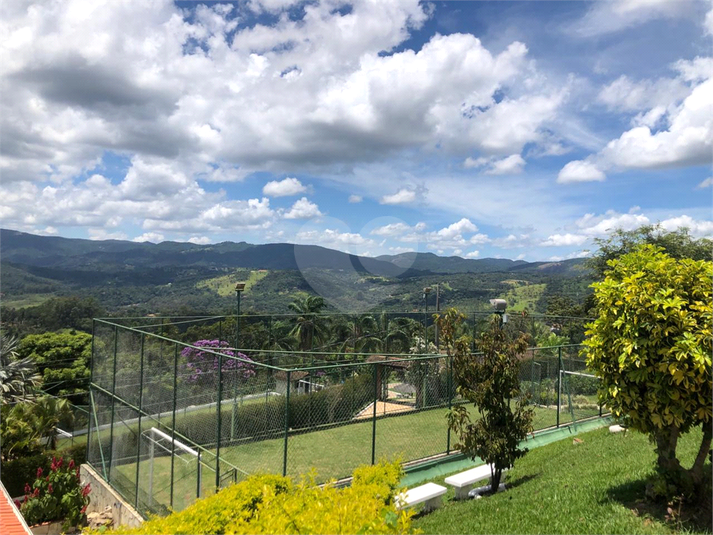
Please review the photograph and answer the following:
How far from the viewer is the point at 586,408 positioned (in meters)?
12.1

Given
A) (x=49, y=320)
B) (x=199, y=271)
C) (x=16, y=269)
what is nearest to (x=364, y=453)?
(x=49, y=320)

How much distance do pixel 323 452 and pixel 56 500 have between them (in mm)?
5744

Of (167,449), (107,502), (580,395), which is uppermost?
(580,395)

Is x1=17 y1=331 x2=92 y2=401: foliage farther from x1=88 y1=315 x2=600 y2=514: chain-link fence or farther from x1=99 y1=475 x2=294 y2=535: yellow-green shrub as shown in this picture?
x1=99 y1=475 x2=294 y2=535: yellow-green shrub

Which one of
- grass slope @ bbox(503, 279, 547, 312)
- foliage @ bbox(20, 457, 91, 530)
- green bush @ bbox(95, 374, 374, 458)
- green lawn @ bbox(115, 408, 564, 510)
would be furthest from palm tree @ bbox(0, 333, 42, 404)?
A: grass slope @ bbox(503, 279, 547, 312)

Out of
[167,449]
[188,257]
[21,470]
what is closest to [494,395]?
[167,449]

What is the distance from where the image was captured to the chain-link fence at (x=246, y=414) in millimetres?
9094

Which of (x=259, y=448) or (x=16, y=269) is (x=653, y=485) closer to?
(x=259, y=448)

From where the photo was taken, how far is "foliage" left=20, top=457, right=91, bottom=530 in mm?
10250

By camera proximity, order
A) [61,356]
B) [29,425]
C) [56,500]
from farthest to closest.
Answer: [61,356], [29,425], [56,500]

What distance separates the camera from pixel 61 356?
3092 centimetres

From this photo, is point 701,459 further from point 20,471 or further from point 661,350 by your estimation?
Result: point 20,471

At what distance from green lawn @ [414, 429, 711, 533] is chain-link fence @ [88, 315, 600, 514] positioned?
1.88m

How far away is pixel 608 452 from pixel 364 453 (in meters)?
5.48
